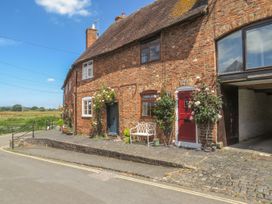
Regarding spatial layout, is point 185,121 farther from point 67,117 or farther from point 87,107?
point 67,117

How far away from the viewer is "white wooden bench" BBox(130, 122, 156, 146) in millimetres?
12398

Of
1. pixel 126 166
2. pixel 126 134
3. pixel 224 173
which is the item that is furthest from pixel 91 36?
pixel 224 173

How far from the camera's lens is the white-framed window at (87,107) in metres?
18.1

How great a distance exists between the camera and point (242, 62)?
9.27 meters

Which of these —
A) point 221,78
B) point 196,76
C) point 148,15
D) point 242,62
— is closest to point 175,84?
point 196,76

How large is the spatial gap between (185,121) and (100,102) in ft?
21.7

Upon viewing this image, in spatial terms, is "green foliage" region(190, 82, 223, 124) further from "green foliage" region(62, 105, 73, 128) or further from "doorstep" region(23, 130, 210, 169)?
"green foliage" region(62, 105, 73, 128)

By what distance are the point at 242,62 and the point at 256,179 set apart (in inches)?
170

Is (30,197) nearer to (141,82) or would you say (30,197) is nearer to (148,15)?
(141,82)

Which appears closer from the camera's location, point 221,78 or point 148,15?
point 221,78

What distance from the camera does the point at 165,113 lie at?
11.7 meters

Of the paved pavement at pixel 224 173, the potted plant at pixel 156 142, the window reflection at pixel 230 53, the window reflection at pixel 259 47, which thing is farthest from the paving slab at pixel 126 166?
the window reflection at pixel 259 47

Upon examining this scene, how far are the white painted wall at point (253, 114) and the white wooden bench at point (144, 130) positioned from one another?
3.91 meters

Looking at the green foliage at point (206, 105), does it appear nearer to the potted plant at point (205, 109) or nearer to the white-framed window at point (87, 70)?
the potted plant at point (205, 109)
